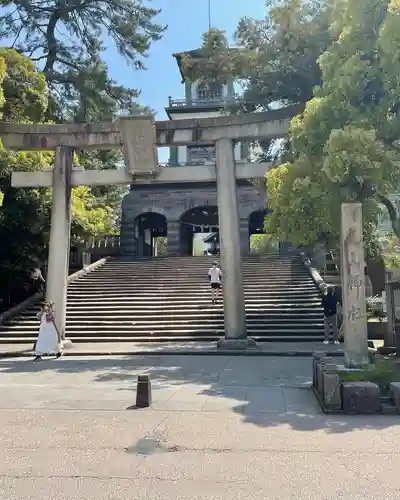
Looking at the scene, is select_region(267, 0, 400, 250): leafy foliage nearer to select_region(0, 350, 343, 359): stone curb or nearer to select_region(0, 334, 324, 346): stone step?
select_region(0, 350, 343, 359): stone curb

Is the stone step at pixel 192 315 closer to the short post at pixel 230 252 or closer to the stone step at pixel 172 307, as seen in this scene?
the stone step at pixel 172 307

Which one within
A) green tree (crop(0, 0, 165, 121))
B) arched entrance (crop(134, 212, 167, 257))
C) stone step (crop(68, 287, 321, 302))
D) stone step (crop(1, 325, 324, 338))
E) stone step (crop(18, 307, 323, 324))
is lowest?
stone step (crop(1, 325, 324, 338))

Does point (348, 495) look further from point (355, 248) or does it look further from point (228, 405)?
point (355, 248)

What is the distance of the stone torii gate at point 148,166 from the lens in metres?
13.6

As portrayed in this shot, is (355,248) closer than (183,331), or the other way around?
(355,248)

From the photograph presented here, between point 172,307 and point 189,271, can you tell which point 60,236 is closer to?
point 172,307

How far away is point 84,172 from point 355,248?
8599mm

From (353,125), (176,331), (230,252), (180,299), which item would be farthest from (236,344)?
(353,125)

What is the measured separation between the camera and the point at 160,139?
1435cm

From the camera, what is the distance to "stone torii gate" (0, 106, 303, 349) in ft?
44.8

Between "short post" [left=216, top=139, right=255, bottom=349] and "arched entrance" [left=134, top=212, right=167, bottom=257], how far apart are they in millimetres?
16777

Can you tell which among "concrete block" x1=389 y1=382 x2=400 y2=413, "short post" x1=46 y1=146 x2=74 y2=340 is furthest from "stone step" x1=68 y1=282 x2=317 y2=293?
"concrete block" x1=389 y1=382 x2=400 y2=413

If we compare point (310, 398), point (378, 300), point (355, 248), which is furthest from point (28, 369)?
point (378, 300)

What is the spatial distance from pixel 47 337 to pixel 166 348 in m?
2.98
